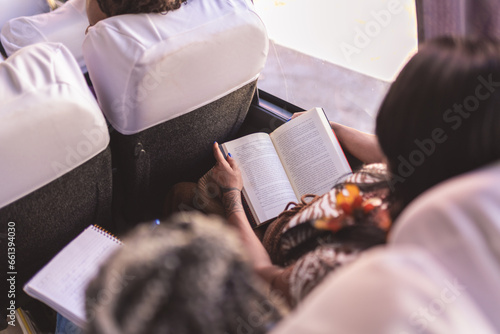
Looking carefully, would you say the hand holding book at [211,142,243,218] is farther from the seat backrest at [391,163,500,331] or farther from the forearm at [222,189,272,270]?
the seat backrest at [391,163,500,331]

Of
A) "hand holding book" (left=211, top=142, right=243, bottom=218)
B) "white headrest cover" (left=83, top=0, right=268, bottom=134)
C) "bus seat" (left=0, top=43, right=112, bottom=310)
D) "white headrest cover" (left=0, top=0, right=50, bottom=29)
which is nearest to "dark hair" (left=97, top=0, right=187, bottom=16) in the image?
"white headrest cover" (left=83, top=0, right=268, bottom=134)

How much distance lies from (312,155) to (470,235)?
0.84 m

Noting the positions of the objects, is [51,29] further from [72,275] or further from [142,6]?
[72,275]

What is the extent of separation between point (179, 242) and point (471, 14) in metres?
0.98

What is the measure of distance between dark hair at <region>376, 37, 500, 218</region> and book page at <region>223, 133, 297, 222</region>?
55cm

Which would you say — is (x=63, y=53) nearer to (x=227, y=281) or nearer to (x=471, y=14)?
(x=227, y=281)

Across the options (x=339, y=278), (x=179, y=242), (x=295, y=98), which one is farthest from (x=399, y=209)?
(x=295, y=98)

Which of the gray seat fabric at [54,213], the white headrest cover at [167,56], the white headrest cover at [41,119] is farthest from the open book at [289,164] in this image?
the white headrest cover at [41,119]

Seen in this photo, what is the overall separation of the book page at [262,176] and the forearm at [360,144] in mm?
229

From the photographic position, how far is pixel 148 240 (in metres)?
0.35

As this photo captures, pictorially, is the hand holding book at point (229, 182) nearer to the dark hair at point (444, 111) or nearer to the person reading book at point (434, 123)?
the person reading book at point (434, 123)

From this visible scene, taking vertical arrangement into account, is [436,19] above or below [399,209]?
above

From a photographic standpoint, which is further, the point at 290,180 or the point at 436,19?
the point at 290,180

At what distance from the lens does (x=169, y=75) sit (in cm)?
84
